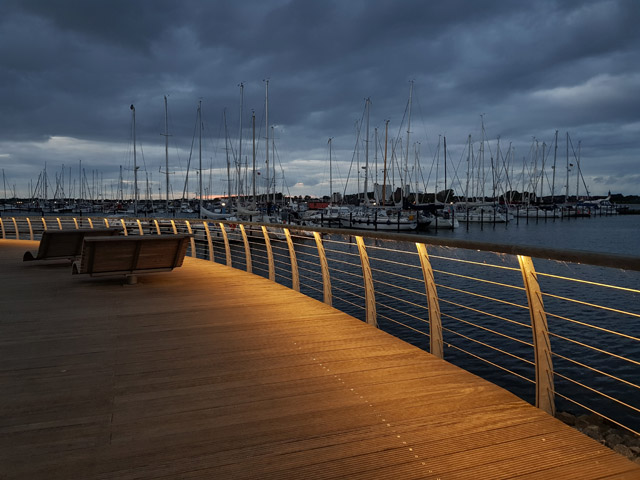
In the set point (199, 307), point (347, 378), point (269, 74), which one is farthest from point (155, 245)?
point (269, 74)

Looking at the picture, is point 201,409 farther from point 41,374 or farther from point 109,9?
point 109,9

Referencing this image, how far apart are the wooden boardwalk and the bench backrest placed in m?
1.77

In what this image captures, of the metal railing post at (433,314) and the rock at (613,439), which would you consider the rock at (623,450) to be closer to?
the rock at (613,439)

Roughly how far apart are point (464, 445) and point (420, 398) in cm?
59

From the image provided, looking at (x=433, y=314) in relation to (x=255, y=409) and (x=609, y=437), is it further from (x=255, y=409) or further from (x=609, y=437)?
(x=609, y=437)

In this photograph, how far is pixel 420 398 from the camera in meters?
2.89

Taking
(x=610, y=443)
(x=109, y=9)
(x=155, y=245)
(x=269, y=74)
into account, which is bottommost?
(x=610, y=443)

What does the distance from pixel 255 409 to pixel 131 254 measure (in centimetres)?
486

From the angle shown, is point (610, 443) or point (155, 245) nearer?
point (610, 443)

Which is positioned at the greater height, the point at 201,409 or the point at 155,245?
the point at 155,245

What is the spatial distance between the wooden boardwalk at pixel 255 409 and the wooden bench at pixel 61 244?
160 inches

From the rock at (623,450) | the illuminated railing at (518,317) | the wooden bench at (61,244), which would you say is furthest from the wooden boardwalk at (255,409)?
the wooden bench at (61,244)

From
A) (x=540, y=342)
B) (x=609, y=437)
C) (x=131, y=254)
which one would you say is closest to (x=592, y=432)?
(x=609, y=437)

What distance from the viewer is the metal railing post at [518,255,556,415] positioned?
107 inches
